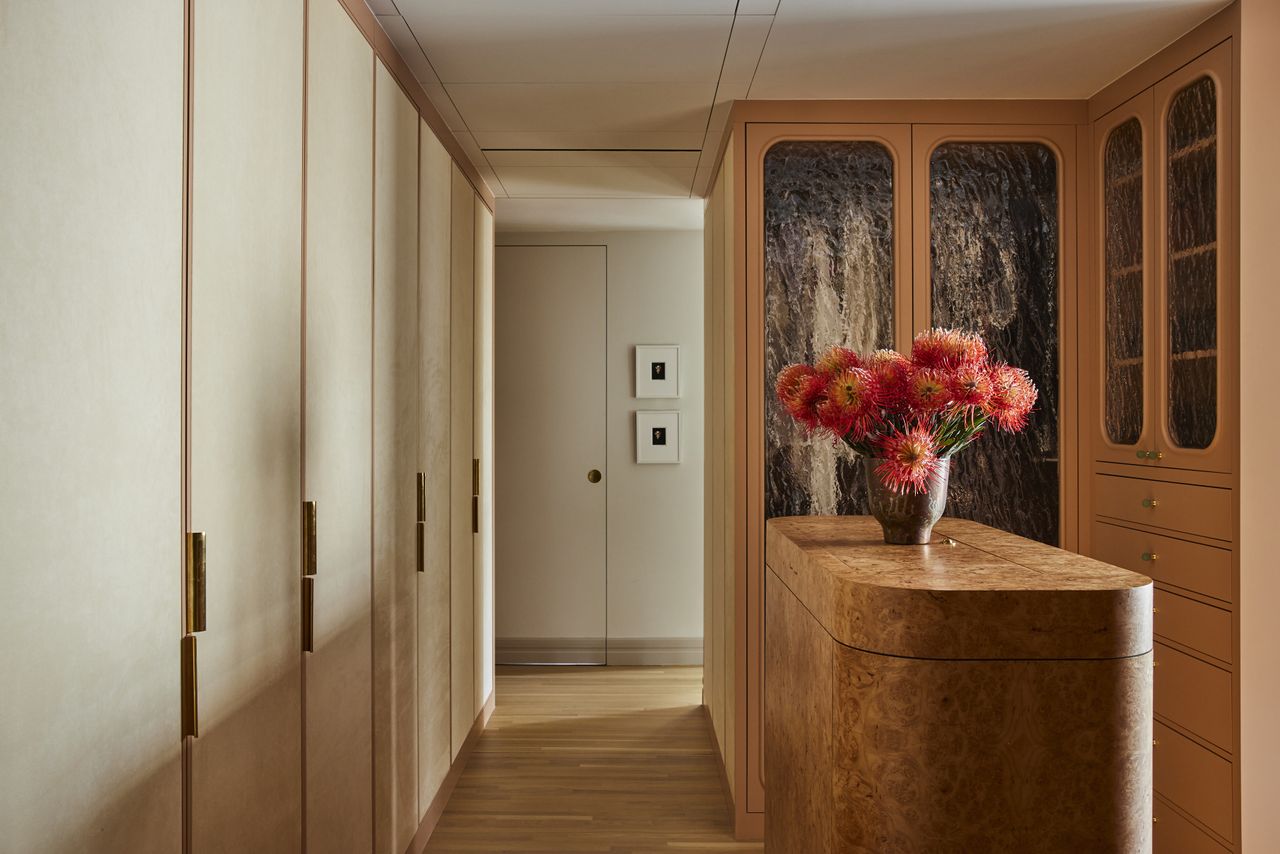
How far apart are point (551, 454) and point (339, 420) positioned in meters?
3.16

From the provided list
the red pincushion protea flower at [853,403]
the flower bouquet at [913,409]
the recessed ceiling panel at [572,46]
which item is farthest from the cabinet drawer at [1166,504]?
the recessed ceiling panel at [572,46]

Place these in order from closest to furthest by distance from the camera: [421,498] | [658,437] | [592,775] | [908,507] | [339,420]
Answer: [908,507] → [339,420] → [421,498] → [592,775] → [658,437]

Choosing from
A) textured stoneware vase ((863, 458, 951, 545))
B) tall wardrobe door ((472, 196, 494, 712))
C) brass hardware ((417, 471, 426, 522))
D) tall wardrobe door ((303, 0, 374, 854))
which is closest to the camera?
textured stoneware vase ((863, 458, 951, 545))

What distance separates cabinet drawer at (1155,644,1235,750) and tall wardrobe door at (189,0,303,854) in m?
2.33

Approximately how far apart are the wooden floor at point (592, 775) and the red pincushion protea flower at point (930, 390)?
6.31 feet

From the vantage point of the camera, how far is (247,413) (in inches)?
62.2

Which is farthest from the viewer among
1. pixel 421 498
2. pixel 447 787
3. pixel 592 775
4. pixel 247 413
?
pixel 592 775

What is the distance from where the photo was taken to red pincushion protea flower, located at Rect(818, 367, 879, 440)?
172cm

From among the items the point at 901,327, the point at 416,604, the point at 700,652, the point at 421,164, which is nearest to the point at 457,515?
the point at 416,604

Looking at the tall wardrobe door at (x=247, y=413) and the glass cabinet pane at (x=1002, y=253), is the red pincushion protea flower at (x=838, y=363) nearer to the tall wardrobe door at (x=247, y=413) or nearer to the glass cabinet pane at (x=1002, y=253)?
the tall wardrobe door at (x=247, y=413)

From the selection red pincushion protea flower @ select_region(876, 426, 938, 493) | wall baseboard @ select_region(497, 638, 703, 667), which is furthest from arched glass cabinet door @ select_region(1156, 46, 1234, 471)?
wall baseboard @ select_region(497, 638, 703, 667)

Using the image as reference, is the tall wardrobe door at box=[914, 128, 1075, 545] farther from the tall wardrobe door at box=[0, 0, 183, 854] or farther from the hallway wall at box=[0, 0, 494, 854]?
the tall wardrobe door at box=[0, 0, 183, 854]

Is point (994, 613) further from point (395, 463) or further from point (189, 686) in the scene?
point (395, 463)

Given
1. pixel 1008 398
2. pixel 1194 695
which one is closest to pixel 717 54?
pixel 1008 398
